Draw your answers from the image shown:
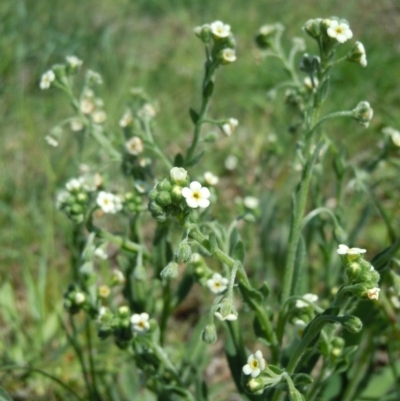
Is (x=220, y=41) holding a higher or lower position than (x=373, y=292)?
higher

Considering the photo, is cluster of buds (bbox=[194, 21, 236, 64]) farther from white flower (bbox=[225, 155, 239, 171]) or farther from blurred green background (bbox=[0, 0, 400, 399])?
blurred green background (bbox=[0, 0, 400, 399])

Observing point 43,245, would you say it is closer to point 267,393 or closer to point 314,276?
point 314,276

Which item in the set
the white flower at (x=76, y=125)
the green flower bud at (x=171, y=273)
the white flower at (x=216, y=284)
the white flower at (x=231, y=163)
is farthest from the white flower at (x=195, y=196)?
the white flower at (x=231, y=163)

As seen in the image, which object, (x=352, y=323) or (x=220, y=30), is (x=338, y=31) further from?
(x=352, y=323)

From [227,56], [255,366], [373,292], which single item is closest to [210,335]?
[255,366]

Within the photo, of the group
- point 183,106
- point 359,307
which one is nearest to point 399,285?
point 359,307

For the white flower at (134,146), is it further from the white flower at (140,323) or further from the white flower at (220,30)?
the white flower at (140,323)
